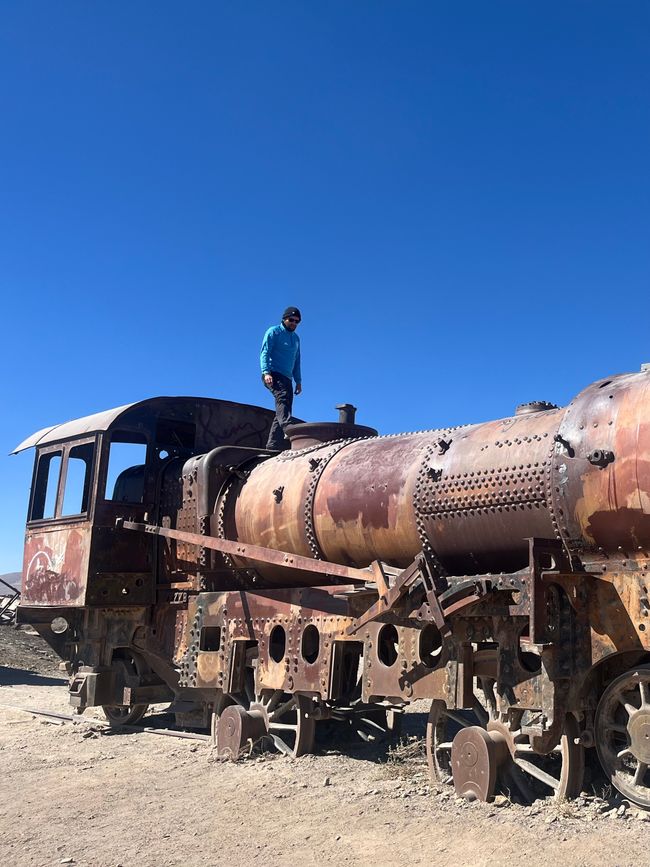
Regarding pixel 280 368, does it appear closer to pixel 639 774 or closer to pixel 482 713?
pixel 482 713

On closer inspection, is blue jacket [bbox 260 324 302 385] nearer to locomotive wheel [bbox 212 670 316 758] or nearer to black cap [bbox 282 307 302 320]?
black cap [bbox 282 307 302 320]

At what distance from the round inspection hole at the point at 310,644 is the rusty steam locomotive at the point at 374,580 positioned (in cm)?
3

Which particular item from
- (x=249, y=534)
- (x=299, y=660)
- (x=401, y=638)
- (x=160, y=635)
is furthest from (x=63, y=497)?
(x=401, y=638)

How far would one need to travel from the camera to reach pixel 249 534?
7.96m

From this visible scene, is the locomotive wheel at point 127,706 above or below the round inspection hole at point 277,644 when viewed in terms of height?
below

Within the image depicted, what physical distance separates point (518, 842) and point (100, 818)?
2930 millimetres

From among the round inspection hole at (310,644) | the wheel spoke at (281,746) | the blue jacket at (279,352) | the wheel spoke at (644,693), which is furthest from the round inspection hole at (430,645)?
the blue jacket at (279,352)

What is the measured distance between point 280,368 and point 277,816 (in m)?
5.04

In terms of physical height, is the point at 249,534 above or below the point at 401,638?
above

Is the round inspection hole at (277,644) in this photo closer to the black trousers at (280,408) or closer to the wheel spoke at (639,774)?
the black trousers at (280,408)

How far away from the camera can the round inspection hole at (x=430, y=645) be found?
612cm

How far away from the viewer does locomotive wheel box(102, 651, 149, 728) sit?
9.73 metres

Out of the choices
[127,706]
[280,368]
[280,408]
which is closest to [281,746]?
[127,706]

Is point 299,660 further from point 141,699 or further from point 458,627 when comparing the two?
point 141,699
